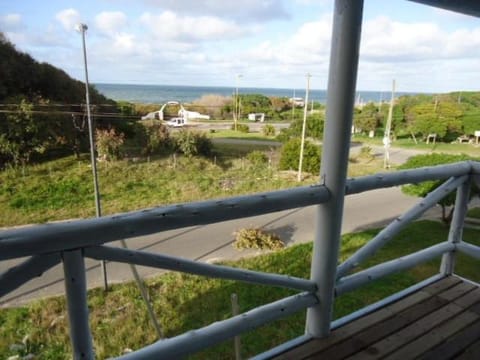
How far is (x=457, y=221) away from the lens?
156 cm

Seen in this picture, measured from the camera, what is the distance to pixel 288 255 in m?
5.44

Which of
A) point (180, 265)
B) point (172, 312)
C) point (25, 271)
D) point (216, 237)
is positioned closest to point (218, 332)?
point (180, 265)

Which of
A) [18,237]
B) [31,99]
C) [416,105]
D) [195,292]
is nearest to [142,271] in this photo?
[195,292]

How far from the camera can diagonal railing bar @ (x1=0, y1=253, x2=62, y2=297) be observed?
0.62 meters

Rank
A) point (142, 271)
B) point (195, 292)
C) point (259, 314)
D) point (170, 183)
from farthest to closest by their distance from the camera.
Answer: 1. point (142, 271)
2. point (195, 292)
3. point (170, 183)
4. point (259, 314)

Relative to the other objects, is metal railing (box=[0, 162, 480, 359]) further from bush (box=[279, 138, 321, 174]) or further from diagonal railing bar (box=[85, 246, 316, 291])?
bush (box=[279, 138, 321, 174])

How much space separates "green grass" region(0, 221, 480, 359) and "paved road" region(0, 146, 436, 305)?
29 cm

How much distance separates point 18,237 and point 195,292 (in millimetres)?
4155

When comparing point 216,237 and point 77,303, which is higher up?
point 77,303

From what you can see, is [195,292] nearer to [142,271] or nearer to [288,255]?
[142,271]

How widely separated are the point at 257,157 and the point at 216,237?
66.8 inches

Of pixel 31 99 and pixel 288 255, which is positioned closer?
pixel 31 99

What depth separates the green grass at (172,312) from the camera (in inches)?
132

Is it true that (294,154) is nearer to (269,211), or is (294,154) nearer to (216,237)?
(216,237)
